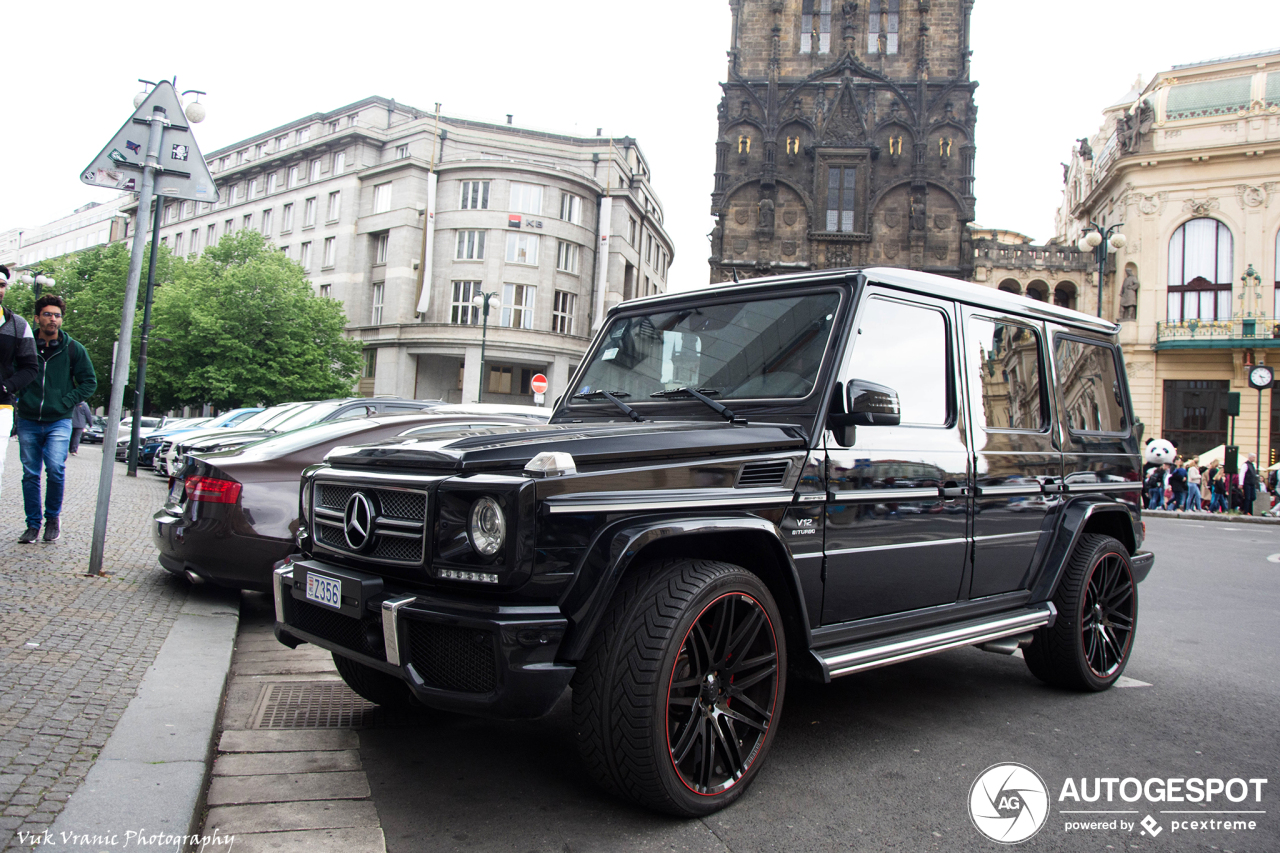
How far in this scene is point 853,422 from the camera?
11.4ft

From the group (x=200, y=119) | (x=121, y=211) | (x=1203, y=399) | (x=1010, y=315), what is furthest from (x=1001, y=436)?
(x=121, y=211)

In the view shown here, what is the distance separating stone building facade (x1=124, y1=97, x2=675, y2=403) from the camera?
4709cm

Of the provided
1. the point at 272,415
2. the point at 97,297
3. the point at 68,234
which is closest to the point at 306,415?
the point at 272,415

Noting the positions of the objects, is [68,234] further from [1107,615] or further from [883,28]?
[1107,615]

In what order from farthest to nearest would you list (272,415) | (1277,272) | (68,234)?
1. (68,234)
2. (1277,272)
3. (272,415)

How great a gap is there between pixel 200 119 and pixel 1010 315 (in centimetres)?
1189

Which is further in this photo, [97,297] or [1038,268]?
[1038,268]

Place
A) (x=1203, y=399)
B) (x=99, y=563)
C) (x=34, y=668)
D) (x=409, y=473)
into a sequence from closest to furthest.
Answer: (x=409, y=473) < (x=34, y=668) < (x=99, y=563) < (x=1203, y=399)

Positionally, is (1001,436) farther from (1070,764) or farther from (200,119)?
(200,119)

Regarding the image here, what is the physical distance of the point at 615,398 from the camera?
418cm

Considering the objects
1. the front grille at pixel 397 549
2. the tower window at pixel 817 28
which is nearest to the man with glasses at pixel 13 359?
the front grille at pixel 397 549

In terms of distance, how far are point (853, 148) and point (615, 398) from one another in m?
45.3

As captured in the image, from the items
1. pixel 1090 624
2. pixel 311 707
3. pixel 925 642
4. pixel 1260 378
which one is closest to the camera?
pixel 925 642

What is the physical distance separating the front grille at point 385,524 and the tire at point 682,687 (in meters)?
0.72
